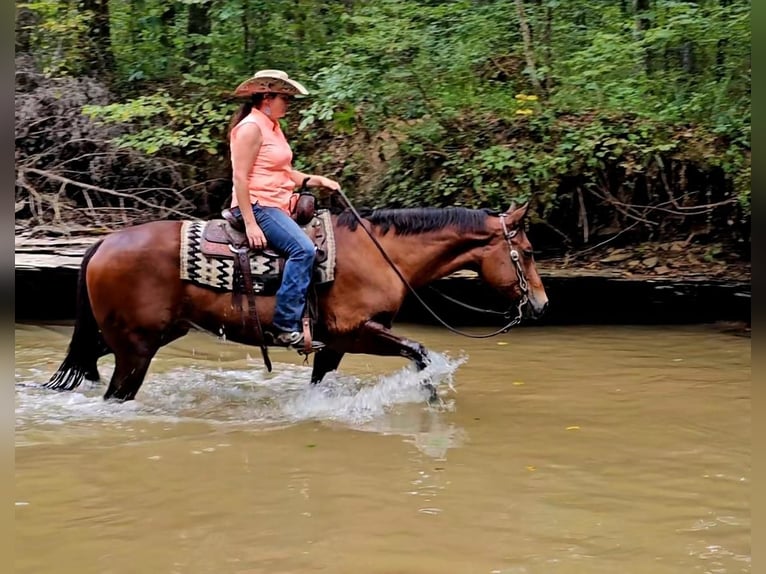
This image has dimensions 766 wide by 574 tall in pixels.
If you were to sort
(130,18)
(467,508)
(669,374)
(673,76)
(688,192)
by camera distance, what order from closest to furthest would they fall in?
(467,508), (669,374), (688,192), (673,76), (130,18)

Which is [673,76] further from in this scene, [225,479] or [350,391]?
[225,479]

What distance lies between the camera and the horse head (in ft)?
22.1

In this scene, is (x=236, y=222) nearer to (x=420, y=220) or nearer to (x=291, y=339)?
(x=291, y=339)

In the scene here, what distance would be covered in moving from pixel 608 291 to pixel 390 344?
4478 mm

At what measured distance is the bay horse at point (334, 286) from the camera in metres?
6.36

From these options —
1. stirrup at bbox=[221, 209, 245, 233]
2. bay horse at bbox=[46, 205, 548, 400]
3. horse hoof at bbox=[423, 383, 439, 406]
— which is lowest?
horse hoof at bbox=[423, 383, 439, 406]

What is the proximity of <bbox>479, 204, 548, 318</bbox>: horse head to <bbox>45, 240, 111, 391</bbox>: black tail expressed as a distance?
3.02 metres

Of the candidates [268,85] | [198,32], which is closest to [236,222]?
[268,85]

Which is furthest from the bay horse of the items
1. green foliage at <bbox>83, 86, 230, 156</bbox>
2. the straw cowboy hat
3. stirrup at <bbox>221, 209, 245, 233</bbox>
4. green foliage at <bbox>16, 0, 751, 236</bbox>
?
green foliage at <bbox>83, 86, 230, 156</bbox>

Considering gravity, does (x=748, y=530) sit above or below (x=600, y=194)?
below

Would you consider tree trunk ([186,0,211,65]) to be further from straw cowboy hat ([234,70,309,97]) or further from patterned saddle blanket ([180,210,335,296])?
patterned saddle blanket ([180,210,335,296])

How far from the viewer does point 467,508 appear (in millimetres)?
4574

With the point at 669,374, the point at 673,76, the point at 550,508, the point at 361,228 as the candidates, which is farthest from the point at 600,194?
the point at 550,508

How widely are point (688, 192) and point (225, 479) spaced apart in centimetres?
782
